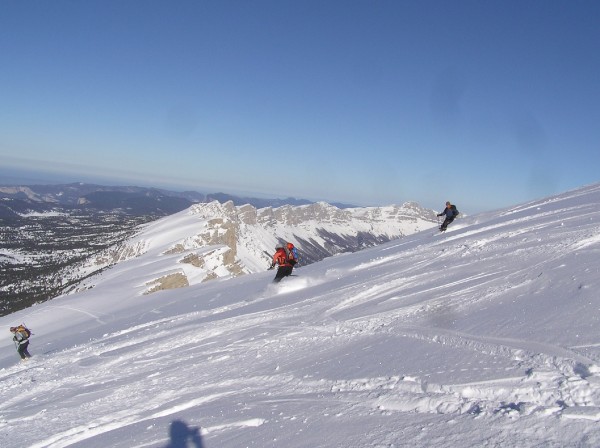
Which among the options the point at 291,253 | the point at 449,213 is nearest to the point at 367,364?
the point at 291,253

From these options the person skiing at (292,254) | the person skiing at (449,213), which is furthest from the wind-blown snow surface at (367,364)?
the person skiing at (449,213)

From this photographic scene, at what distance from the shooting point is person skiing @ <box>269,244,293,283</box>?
18.0 m

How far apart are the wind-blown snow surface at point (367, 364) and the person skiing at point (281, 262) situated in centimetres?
76

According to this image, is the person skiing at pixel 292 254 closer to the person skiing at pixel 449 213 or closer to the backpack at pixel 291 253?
the backpack at pixel 291 253

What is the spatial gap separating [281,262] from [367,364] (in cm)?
1014

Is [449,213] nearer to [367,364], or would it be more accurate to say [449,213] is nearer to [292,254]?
[292,254]

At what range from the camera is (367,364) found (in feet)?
27.4

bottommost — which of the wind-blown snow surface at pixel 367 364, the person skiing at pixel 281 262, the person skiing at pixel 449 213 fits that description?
the wind-blown snow surface at pixel 367 364

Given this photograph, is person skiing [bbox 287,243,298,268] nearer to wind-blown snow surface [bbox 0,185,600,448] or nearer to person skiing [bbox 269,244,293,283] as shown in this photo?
person skiing [bbox 269,244,293,283]

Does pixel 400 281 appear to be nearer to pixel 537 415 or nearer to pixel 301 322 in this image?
pixel 301 322

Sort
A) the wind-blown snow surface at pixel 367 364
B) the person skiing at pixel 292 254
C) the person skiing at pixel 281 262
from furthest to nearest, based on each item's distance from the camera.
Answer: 1. the person skiing at pixel 292 254
2. the person skiing at pixel 281 262
3. the wind-blown snow surface at pixel 367 364

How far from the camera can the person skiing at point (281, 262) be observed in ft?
59.0

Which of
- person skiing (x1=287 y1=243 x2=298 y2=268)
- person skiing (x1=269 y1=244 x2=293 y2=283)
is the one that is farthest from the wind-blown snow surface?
person skiing (x1=287 y1=243 x2=298 y2=268)

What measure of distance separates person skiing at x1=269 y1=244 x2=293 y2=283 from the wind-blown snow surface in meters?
0.76
